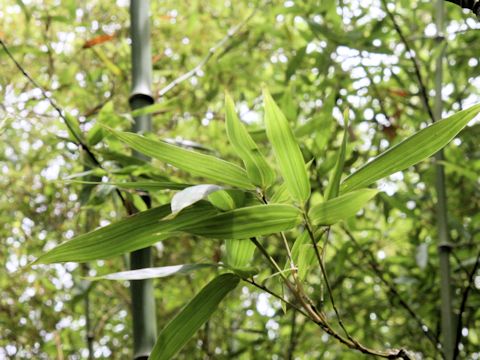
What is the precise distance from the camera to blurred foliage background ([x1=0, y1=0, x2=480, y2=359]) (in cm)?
161

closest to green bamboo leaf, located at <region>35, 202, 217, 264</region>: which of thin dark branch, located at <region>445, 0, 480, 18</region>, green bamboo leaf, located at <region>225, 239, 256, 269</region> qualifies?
green bamboo leaf, located at <region>225, 239, 256, 269</region>

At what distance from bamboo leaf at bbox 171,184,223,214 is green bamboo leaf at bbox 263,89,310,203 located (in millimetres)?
72

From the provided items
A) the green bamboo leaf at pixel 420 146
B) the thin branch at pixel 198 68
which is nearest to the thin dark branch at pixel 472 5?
the green bamboo leaf at pixel 420 146

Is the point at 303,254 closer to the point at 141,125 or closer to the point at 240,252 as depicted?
the point at 240,252

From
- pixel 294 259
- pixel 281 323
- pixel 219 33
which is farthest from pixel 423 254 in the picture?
pixel 219 33

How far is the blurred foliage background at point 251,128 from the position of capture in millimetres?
1607

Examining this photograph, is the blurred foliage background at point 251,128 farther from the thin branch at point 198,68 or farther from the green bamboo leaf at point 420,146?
the green bamboo leaf at point 420,146

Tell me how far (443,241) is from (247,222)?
0.79 m

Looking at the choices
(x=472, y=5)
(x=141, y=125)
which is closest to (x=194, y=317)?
(x=472, y=5)

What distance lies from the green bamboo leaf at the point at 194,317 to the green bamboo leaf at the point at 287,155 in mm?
125

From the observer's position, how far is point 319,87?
1.64 m

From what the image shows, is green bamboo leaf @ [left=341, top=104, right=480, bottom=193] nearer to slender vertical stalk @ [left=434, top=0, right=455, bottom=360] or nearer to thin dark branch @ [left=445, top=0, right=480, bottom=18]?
thin dark branch @ [left=445, top=0, right=480, bottom=18]

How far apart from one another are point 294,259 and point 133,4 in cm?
79

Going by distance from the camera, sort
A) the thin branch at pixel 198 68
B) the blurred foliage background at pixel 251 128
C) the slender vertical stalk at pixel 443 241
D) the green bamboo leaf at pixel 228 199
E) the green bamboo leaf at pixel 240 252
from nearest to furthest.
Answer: the green bamboo leaf at pixel 228 199, the green bamboo leaf at pixel 240 252, the slender vertical stalk at pixel 443 241, the thin branch at pixel 198 68, the blurred foliage background at pixel 251 128
